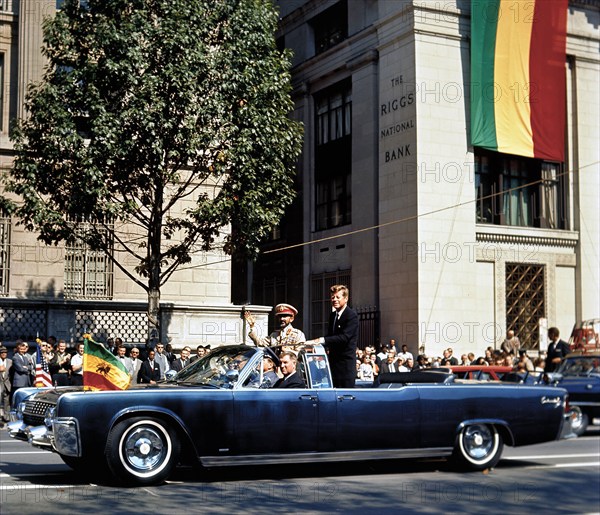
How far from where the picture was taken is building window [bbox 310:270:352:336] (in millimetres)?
34406

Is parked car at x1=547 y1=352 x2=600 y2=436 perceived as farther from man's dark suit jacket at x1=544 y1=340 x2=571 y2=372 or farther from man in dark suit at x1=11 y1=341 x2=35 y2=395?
man in dark suit at x1=11 y1=341 x2=35 y2=395

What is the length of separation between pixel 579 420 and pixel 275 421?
879cm

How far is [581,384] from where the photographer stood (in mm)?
17172

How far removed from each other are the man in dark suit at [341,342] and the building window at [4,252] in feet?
56.3

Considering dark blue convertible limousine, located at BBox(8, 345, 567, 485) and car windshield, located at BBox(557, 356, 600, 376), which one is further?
car windshield, located at BBox(557, 356, 600, 376)

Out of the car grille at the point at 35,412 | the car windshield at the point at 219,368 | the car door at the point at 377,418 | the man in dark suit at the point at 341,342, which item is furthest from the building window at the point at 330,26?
the car grille at the point at 35,412

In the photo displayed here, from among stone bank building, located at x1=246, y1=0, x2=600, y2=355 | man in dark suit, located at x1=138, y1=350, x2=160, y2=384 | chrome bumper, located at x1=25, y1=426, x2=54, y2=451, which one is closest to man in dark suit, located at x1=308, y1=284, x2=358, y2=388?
chrome bumper, located at x1=25, y1=426, x2=54, y2=451

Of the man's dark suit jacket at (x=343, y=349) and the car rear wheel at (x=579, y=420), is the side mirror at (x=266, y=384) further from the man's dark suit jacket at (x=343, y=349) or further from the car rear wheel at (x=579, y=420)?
the car rear wheel at (x=579, y=420)

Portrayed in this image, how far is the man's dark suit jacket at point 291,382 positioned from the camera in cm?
1030

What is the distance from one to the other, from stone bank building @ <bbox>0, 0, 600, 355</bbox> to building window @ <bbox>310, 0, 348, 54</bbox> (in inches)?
5.1

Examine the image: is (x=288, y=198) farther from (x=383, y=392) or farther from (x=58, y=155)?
(x=383, y=392)

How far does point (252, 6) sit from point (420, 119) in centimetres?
890

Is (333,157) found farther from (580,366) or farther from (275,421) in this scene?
(275,421)

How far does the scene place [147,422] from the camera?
9414 mm
